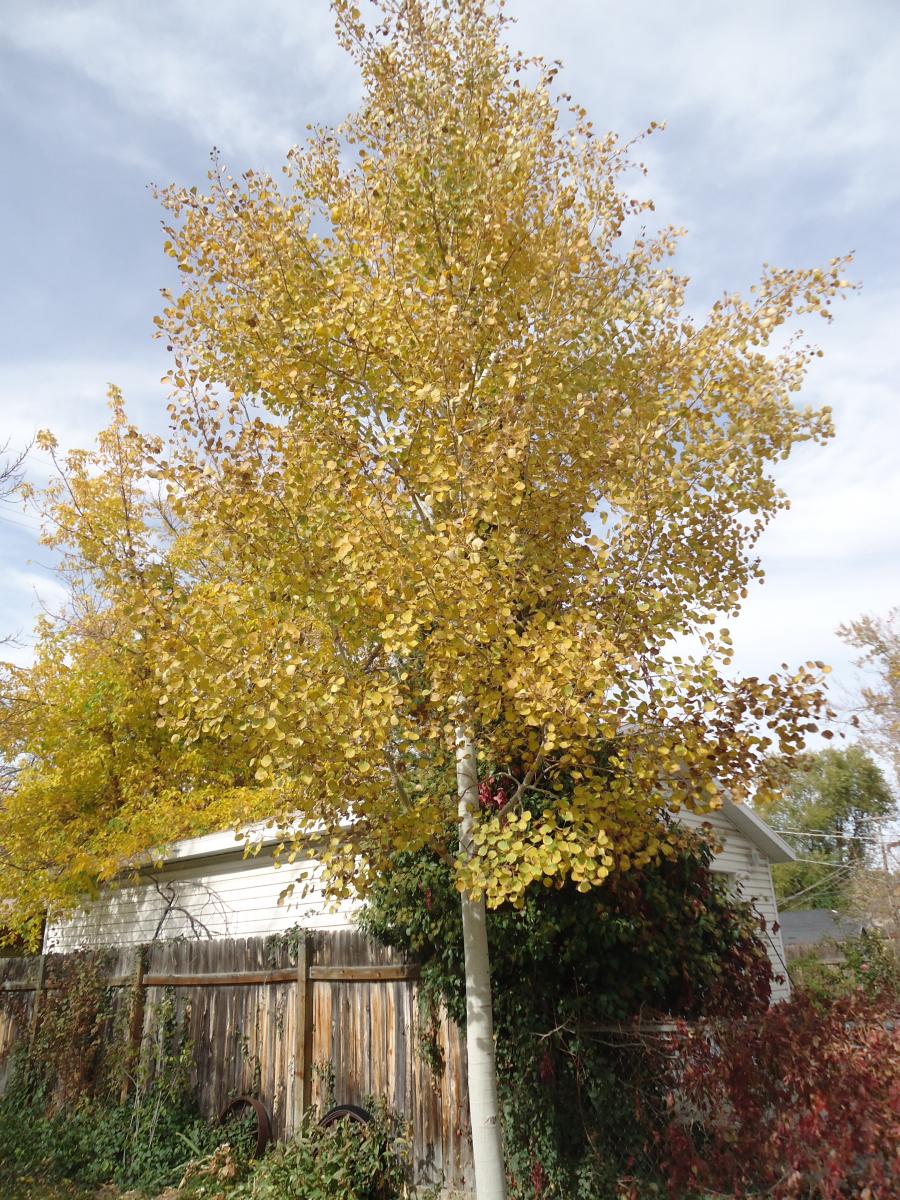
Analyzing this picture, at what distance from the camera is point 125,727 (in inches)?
536

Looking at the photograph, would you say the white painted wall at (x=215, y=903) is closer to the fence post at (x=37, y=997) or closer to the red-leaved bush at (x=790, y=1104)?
the fence post at (x=37, y=997)

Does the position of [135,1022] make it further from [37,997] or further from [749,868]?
[749,868]

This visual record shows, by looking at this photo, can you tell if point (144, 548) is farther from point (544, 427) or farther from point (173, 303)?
point (544, 427)

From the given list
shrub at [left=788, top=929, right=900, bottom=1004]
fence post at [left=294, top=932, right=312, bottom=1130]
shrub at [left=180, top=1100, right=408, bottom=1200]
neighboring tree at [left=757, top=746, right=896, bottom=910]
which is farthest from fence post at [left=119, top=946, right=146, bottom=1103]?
neighboring tree at [left=757, top=746, right=896, bottom=910]

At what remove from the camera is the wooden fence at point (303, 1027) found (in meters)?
6.66

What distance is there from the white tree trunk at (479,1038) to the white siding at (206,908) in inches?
103

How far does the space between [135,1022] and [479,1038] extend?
6.07 meters

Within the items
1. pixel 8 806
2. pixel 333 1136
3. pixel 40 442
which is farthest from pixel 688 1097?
pixel 40 442

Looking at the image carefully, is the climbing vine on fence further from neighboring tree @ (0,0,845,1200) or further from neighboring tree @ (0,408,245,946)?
neighboring tree @ (0,408,245,946)

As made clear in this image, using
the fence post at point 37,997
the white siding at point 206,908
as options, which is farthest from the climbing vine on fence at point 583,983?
the fence post at point 37,997

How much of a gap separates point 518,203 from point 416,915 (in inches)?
229

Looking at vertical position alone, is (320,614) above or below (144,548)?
below

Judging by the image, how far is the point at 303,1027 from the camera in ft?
25.3

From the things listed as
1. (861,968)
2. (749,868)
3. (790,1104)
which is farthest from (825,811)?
(790,1104)
